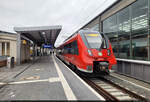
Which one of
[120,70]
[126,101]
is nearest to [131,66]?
[120,70]

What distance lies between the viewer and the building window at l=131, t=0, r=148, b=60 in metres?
11.2

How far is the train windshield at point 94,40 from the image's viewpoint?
21.3 feet

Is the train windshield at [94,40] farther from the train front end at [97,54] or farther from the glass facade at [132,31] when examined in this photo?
the glass facade at [132,31]

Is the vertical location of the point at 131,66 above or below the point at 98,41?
below

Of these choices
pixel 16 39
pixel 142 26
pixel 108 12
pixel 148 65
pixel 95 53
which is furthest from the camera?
pixel 108 12

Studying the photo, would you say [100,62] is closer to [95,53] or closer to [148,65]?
[95,53]

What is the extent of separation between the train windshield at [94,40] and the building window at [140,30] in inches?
295

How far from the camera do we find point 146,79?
5828mm

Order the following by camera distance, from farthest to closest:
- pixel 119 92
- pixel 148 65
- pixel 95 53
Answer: pixel 95 53, pixel 148 65, pixel 119 92

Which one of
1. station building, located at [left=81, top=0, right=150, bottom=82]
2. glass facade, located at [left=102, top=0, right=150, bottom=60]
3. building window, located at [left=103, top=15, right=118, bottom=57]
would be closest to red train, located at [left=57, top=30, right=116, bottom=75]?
station building, located at [left=81, top=0, right=150, bottom=82]

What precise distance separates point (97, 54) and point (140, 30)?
9.11 meters

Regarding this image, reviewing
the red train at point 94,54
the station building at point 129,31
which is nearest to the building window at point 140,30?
the station building at point 129,31

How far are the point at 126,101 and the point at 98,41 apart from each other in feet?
13.1

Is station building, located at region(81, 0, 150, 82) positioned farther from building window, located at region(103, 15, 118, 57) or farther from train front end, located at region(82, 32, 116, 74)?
train front end, located at region(82, 32, 116, 74)
